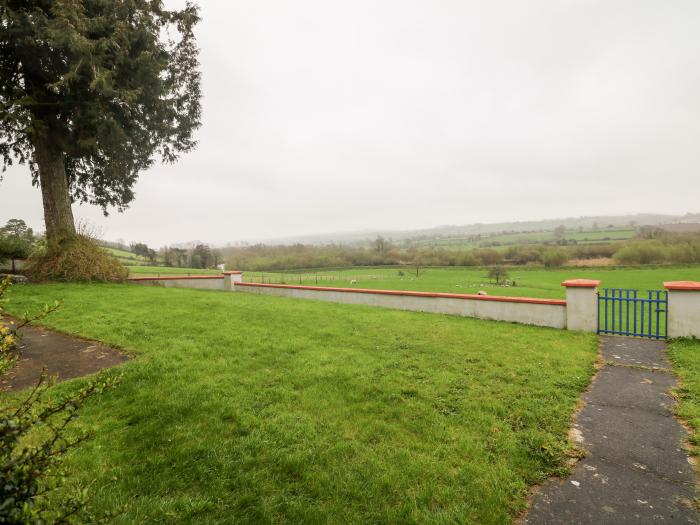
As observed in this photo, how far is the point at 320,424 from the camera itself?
161 inches

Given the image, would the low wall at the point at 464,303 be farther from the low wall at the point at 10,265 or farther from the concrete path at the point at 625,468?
the low wall at the point at 10,265

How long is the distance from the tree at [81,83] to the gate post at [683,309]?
17.5m

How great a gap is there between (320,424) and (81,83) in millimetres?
15113

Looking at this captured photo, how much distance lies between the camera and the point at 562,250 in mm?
65750

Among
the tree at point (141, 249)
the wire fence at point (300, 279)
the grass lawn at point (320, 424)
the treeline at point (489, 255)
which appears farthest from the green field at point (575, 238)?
the grass lawn at point (320, 424)

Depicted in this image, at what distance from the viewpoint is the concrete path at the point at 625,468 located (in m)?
2.99

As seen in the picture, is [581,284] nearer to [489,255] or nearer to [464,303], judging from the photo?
[464,303]

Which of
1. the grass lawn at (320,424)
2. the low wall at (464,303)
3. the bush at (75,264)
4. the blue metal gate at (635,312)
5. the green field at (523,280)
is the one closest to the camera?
the grass lawn at (320,424)

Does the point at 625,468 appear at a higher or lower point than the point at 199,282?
lower

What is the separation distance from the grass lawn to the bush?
7.14 meters

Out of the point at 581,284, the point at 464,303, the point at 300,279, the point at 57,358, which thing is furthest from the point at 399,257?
the point at 57,358

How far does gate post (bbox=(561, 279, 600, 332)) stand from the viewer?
9281 millimetres

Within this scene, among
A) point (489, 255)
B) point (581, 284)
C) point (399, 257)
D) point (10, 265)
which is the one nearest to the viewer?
point (581, 284)

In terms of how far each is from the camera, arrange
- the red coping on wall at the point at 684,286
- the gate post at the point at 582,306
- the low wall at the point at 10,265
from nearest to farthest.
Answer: the red coping on wall at the point at 684,286 → the gate post at the point at 582,306 → the low wall at the point at 10,265
